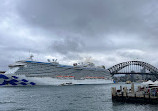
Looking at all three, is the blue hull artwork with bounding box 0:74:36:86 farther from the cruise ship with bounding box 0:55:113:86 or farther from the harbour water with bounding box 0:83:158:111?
the harbour water with bounding box 0:83:158:111

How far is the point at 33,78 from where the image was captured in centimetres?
7144

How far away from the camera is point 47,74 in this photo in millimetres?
80938

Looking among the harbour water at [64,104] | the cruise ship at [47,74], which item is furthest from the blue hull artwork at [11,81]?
the harbour water at [64,104]

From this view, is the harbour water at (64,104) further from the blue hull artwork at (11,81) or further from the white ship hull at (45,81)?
the white ship hull at (45,81)

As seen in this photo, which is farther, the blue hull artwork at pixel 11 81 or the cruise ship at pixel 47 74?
the cruise ship at pixel 47 74

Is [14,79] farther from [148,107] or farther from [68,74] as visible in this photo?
[148,107]

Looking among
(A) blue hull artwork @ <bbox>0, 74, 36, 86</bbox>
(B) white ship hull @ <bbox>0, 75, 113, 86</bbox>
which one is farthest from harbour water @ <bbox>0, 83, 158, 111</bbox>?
(B) white ship hull @ <bbox>0, 75, 113, 86</bbox>

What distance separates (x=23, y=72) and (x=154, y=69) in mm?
143295

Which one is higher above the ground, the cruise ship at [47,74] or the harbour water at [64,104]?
the cruise ship at [47,74]

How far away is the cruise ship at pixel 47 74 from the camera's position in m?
67.2

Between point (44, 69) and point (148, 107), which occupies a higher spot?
point (44, 69)

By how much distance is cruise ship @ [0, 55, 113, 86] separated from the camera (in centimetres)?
6719

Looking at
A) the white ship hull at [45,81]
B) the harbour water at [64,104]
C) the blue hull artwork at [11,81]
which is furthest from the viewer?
the white ship hull at [45,81]

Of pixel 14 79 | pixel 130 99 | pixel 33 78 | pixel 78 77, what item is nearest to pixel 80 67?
pixel 78 77
